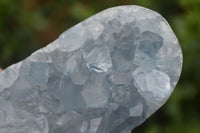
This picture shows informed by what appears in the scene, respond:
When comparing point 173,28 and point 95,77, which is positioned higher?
point 95,77

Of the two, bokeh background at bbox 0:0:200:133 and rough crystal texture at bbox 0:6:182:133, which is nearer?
rough crystal texture at bbox 0:6:182:133

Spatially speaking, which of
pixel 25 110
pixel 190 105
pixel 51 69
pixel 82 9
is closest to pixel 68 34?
pixel 51 69

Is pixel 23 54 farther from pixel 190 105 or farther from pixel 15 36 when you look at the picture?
pixel 190 105

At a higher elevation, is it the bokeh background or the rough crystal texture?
the rough crystal texture

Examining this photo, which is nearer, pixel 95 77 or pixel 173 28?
pixel 95 77
